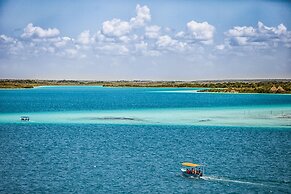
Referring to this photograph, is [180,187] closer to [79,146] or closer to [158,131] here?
[79,146]

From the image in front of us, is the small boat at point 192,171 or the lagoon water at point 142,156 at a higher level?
the small boat at point 192,171

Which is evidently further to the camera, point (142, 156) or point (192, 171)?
point (142, 156)

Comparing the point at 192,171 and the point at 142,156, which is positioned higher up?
the point at 192,171

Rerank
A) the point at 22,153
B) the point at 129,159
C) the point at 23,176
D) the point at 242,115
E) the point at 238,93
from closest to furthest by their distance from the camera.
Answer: the point at 23,176
the point at 129,159
the point at 22,153
the point at 242,115
the point at 238,93

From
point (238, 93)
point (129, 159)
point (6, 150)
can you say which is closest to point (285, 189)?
point (129, 159)

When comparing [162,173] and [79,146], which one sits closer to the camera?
[162,173]

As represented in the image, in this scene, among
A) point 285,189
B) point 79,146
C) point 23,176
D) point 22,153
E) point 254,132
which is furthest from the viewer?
point 254,132

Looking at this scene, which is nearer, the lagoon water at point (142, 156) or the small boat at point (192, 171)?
the lagoon water at point (142, 156)

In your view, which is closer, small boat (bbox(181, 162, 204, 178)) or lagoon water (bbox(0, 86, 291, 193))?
lagoon water (bbox(0, 86, 291, 193))

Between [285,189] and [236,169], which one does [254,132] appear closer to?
[236,169]

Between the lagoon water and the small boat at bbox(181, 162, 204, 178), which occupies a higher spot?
the small boat at bbox(181, 162, 204, 178)
